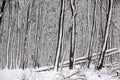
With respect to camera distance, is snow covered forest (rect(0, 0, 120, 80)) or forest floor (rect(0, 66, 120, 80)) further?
snow covered forest (rect(0, 0, 120, 80))

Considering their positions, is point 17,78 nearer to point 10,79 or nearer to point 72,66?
point 10,79

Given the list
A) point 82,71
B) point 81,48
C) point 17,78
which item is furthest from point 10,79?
point 81,48

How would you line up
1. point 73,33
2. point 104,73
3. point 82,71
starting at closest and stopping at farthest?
point 82,71, point 104,73, point 73,33

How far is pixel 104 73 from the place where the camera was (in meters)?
14.0

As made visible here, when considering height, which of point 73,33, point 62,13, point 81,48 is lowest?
point 81,48

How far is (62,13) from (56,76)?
5.76 m

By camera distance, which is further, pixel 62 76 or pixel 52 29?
pixel 52 29

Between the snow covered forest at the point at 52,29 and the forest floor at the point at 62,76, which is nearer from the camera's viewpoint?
the forest floor at the point at 62,76

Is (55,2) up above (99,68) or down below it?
above

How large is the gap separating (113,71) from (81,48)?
3444 centimetres

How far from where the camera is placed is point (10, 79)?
12305 millimetres

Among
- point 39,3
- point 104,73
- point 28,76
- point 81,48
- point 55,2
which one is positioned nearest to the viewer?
point 28,76

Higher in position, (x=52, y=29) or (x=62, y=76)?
(x=52, y=29)

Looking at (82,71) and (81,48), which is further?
(81,48)
